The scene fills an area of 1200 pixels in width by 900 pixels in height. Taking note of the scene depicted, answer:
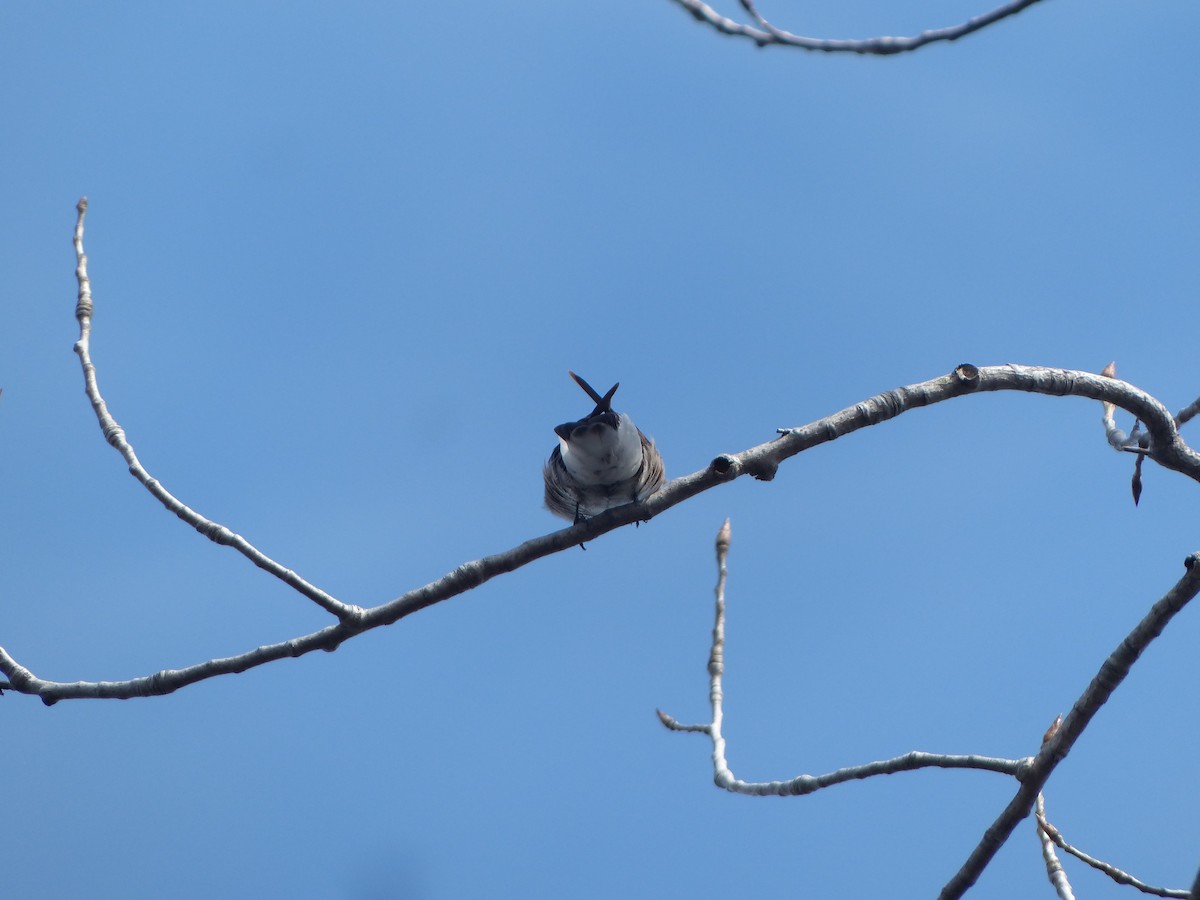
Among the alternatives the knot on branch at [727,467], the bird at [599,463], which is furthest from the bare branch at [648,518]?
the bird at [599,463]

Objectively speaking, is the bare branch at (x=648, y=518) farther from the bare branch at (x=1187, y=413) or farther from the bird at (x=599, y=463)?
the bird at (x=599, y=463)

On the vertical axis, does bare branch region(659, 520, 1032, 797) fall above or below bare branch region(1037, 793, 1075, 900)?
above

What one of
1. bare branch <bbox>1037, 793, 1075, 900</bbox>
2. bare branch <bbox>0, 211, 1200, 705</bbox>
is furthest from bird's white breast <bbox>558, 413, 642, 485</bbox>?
bare branch <bbox>1037, 793, 1075, 900</bbox>

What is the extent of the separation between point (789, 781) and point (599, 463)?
320cm

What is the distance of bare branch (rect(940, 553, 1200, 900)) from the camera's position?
3.87 m

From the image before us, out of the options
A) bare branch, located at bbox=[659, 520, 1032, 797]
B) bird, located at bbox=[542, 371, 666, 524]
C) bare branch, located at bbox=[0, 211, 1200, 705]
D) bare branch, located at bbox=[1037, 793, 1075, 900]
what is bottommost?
bare branch, located at bbox=[1037, 793, 1075, 900]

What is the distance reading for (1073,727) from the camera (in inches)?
156

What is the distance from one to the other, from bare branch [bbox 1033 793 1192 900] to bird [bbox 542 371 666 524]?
10.2ft

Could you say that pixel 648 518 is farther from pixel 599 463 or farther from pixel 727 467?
pixel 599 463

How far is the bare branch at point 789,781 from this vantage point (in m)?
4.08

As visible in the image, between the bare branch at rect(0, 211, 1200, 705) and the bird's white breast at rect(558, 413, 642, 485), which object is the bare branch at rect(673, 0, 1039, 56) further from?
the bird's white breast at rect(558, 413, 642, 485)

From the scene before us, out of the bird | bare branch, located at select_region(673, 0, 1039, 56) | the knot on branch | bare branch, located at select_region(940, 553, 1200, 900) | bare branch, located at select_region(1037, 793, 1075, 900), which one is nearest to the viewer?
bare branch, located at select_region(673, 0, 1039, 56)

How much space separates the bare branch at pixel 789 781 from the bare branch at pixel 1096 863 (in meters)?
0.39

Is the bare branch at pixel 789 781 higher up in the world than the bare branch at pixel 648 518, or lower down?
lower down
